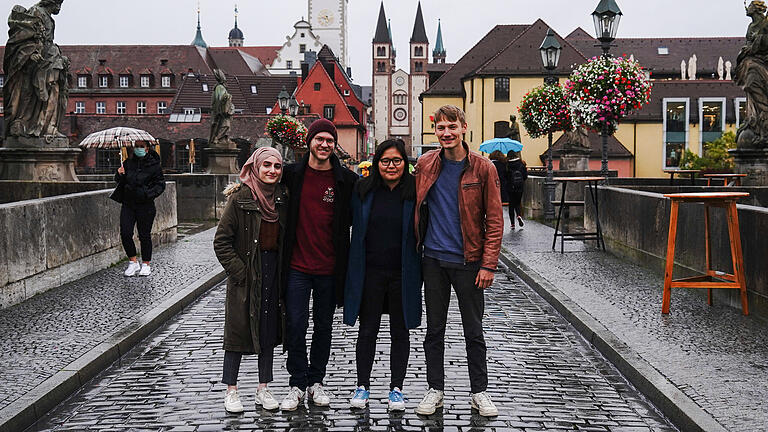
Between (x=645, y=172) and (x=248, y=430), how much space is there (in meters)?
60.1

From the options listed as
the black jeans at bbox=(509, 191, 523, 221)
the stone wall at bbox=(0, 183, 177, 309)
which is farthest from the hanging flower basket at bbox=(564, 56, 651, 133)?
the stone wall at bbox=(0, 183, 177, 309)

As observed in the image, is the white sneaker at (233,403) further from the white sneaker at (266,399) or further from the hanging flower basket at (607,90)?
the hanging flower basket at (607,90)

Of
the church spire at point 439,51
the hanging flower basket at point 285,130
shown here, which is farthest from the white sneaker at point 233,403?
the church spire at point 439,51

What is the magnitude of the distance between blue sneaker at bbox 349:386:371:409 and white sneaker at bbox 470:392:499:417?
0.71m

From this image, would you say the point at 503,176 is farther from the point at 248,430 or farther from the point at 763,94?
the point at 248,430

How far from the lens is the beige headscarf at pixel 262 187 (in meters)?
6.11

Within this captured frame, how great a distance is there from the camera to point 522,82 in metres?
64.7

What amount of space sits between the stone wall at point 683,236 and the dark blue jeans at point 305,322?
4.63m

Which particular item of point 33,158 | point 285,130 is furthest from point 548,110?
point 285,130

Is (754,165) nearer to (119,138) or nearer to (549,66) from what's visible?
(549,66)

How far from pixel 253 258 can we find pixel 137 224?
6.44m

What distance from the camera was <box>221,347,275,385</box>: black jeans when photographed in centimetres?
621

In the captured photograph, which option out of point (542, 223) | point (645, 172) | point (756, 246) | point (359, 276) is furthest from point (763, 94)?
point (645, 172)

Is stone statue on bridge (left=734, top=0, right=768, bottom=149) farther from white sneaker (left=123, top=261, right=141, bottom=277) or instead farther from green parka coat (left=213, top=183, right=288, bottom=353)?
green parka coat (left=213, top=183, right=288, bottom=353)
